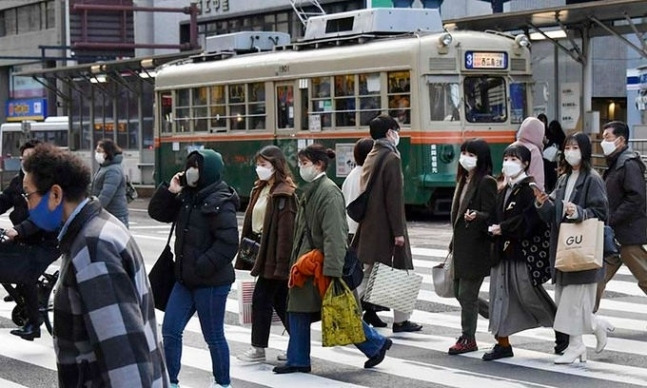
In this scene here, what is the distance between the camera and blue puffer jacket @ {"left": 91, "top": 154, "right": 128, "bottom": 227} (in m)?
14.6

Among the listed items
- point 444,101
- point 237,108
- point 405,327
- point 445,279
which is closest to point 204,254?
point 445,279

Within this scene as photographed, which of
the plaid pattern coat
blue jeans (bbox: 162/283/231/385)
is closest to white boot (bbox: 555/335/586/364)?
blue jeans (bbox: 162/283/231/385)

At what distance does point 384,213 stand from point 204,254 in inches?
117

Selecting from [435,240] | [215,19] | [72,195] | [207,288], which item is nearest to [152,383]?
[72,195]

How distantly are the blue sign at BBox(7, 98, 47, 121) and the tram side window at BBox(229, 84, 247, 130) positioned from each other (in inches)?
1309

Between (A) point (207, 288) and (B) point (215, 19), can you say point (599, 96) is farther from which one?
(A) point (207, 288)

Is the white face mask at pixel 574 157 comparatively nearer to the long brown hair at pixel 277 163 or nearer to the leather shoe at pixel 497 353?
the leather shoe at pixel 497 353

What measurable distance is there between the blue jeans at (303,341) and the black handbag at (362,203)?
60.5 inches

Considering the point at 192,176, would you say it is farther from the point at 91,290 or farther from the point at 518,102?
the point at 518,102

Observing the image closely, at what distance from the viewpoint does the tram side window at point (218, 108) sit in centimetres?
2803

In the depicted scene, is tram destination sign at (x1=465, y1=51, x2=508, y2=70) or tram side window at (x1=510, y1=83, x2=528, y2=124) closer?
tram destination sign at (x1=465, y1=51, x2=508, y2=70)

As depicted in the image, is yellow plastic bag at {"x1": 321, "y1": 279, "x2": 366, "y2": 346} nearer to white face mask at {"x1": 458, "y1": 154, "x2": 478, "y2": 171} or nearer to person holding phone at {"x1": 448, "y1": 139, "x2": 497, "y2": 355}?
person holding phone at {"x1": 448, "y1": 139, "x2": 497, "y2": 355}

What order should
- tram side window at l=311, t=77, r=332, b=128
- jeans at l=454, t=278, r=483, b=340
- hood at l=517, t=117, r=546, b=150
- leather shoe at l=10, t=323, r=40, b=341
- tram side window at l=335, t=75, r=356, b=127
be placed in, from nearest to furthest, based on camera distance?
jeans at l=454, t=278, r=483, b=340, hood at l=517, t=117, r=546, b=150, leather shoe at l=10, t=323, r=40, b=341, tram side window at l=335, t=75, r=356, b=127, tram side window at l=311, t=77, r=332, b=128

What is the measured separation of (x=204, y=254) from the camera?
8.76 metres
